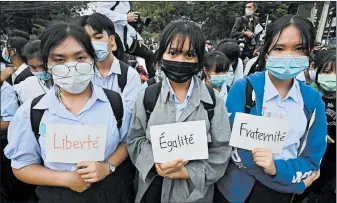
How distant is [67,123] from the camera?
1.56m

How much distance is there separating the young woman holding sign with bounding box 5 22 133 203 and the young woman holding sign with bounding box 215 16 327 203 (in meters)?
0.71

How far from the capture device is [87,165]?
1.51m

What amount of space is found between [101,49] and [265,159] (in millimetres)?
1474

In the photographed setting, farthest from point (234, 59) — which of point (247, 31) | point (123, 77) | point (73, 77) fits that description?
point (73, 77)

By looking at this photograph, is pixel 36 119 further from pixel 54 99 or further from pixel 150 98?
pixel 150 98

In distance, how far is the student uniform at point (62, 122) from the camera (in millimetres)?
1521

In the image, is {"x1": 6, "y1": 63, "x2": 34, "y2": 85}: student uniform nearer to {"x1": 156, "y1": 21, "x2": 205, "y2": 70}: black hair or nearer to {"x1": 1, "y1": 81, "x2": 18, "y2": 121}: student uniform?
{"x1": 1, "y1": 81, "x2": 18, "y2": 121}: student uniform

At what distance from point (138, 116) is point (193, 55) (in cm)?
47

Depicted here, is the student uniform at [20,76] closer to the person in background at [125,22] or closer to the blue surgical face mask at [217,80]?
the person in background at [125,22]

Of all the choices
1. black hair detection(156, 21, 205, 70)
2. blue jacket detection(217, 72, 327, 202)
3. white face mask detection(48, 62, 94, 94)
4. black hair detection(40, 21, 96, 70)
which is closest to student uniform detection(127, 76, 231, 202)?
blue jacket detection(217, 72, 327, 202)

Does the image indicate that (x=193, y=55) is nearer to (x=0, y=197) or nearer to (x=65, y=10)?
(x=0, y=197)

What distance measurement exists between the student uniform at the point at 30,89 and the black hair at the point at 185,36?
1344mm

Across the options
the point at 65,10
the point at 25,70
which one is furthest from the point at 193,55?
the point at 65,10

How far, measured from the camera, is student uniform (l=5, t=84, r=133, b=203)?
4.99 ft
